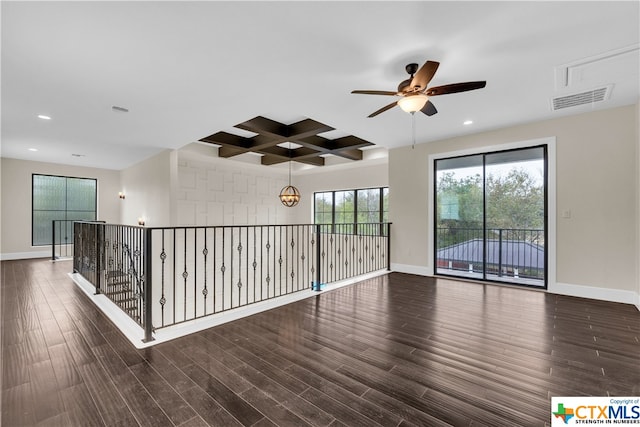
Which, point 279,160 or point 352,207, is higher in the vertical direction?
point 279,160

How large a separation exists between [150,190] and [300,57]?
6065 millimetres

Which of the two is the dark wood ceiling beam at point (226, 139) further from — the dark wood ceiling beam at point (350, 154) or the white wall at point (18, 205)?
the white wall at point (18, 205)

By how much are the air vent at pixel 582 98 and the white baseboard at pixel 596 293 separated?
260 centimetres

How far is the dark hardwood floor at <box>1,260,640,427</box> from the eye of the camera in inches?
64.8

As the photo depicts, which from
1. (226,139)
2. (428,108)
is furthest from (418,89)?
(226,139)

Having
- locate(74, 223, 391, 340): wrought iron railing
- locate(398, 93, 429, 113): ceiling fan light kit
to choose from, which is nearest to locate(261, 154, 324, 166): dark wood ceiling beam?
locate(74, 223, 391, 340): wrought iron railing

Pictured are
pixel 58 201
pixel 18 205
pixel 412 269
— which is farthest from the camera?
pixel 58 201

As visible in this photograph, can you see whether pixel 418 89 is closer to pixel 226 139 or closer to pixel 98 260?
pixel 226 139

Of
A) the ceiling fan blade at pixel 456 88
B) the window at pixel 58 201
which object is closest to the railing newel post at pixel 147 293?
the ceiling fan blade at pixel 456 88

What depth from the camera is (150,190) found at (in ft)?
22.8

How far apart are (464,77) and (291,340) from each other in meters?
3.27

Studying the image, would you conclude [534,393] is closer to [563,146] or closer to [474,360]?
[474,360]

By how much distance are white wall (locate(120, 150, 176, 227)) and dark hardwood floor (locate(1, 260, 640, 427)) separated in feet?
10.5

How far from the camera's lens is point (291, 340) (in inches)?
102
